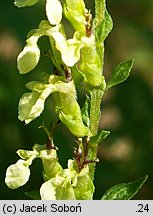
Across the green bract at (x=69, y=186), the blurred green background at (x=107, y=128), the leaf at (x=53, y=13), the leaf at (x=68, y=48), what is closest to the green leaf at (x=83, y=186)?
the green bract at (x=69, y=186)

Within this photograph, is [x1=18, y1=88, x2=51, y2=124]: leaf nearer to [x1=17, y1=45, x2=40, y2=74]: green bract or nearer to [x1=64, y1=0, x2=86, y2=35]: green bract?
[x1=17, y1=45, x2=40, y2=74]: green bract

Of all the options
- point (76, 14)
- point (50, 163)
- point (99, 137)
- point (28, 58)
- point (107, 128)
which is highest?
point (76, 14)

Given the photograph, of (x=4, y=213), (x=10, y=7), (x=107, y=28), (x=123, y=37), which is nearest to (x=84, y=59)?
(x=107, y=28)

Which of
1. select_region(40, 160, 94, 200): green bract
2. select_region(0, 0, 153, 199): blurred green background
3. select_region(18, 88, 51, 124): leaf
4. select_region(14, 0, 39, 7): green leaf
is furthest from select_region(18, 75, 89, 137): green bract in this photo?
select_region(0, 0, 153, 199): blurred green background

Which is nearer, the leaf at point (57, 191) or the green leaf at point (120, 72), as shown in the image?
the leaf at point (57, 191)

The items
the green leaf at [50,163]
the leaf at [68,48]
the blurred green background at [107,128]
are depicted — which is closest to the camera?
the leaf at [68,48]

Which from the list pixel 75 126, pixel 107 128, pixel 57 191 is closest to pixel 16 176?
pixel 57 191

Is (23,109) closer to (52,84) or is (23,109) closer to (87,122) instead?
(52,84)

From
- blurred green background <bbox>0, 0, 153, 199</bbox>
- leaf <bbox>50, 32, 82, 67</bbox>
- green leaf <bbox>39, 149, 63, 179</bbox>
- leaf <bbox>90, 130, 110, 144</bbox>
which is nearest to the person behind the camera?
leaf <bbox>50, 32, 82, 67</bbox>

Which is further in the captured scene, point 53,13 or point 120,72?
point 120,72

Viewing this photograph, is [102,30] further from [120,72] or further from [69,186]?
[69,186]

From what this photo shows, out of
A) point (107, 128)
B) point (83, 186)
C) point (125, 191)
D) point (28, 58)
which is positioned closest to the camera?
point (28, 58)

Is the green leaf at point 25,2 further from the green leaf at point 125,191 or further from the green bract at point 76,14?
the green leaf at point 125,191
